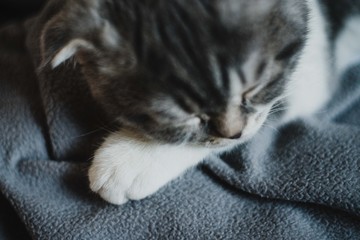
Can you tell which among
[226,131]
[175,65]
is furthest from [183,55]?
[226,131]

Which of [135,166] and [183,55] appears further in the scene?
[135,166]

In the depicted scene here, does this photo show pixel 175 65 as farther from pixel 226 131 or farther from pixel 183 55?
pixel 226 131

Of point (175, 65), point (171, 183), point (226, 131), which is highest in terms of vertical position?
point (175, 65)

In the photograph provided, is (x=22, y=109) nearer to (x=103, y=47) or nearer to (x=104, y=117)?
(x=104, y=117)

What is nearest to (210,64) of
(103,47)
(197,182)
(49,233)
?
(103,47)

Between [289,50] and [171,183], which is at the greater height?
[289,50]

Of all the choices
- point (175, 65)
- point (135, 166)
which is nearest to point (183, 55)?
point (175, 65)

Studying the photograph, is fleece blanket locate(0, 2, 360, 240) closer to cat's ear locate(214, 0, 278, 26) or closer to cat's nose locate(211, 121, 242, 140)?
cat's nose locate(211, 121, 242, 140)
